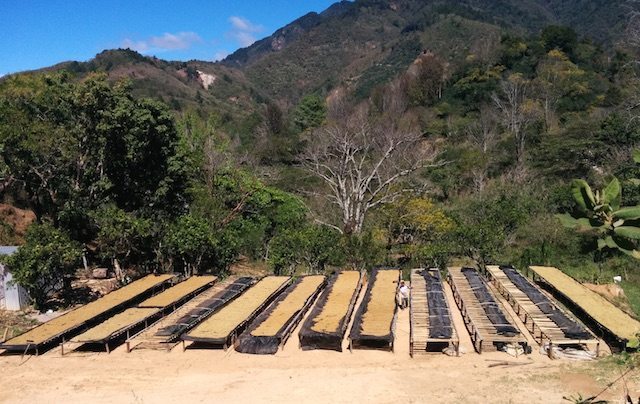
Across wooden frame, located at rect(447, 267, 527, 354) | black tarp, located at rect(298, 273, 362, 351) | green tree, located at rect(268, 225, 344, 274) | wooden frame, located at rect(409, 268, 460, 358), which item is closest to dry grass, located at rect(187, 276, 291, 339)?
green tree, located at rect(268, 225, 344, 274)

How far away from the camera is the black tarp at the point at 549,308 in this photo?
41.2ft

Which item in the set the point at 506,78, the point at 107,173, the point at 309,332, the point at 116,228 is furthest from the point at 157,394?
the point at 506,78

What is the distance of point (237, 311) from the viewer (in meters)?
15.1

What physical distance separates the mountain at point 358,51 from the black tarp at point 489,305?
144 ft

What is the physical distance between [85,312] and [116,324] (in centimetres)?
158

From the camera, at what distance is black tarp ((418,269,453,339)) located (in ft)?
42.4

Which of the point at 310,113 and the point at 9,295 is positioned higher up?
the point at 310,113

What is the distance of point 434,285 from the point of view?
17.3 meters

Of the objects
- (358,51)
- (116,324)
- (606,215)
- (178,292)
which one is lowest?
(116,324)

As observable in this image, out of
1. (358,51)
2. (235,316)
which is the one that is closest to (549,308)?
(235,316)

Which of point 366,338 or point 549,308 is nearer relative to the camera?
point 366,338

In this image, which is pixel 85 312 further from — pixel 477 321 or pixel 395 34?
pixel 395 34

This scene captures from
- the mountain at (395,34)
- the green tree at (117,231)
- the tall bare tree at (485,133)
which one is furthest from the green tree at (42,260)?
the mountain at (395,34)

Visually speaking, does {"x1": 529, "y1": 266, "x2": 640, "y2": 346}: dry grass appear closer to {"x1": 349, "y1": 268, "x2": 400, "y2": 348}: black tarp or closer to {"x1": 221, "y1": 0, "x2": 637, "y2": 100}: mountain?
{"x1": 349, "y1": 268, "x2": 400, "y2": 348}: black tarp
